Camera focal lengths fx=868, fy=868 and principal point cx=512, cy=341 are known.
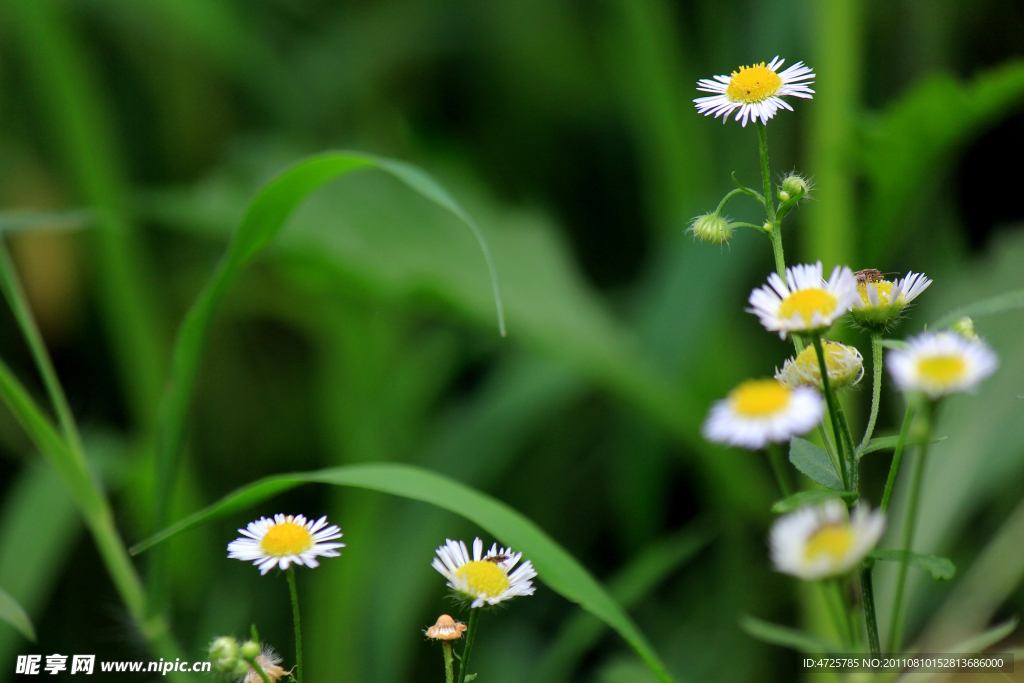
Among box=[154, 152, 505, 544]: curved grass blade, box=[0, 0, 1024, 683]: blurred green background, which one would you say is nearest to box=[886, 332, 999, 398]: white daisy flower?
box=[154, 152, 505, 544]: curved grass blade

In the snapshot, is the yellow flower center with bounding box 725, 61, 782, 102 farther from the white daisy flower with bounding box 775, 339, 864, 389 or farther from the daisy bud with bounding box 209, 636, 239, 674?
the daisy bud with bounding box 209, 636, 239, 674

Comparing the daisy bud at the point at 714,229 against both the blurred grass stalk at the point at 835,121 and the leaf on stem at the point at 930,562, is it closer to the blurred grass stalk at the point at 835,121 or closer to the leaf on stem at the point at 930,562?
the leaf on stem at the point at 930,562

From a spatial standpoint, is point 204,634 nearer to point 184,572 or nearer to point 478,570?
point 184,572

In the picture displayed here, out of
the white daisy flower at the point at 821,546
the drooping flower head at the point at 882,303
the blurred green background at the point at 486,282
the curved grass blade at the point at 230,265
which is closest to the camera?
the white daisy flower at the point at 821,546

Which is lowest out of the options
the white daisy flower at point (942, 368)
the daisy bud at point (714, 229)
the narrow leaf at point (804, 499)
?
the narrow leaf at point (804, 499)

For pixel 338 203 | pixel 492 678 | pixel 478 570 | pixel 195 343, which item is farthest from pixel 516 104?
pixel 478 570

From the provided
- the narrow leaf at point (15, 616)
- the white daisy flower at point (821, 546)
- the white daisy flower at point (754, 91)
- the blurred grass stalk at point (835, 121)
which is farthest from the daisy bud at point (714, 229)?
the blurred grass stalk at point (835, 121)
